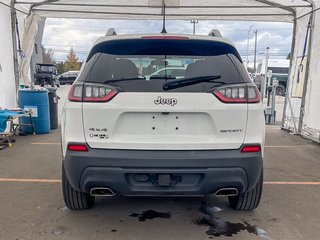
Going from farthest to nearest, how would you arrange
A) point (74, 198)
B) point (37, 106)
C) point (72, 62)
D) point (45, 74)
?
1. point (72, 62)
2. point (45, 74)
3. point (37, 106)
4. point (74, 198)

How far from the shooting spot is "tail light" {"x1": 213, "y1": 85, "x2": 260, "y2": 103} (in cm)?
288

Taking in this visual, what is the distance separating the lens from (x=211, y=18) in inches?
414

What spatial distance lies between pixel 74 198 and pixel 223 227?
1.58 metres

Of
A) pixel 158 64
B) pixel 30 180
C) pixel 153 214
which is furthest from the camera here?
pixel 30 180

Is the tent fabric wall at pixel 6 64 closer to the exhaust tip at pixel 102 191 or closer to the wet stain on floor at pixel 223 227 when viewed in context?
the exhaust tip at pixel 102 191

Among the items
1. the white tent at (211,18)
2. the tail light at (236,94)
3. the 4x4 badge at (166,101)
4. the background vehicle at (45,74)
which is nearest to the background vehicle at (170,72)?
the 4x4 badge at (166,101)

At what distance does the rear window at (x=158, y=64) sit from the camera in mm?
2912

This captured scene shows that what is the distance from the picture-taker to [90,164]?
9.26ft

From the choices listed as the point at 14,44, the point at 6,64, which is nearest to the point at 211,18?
the point at 14,44

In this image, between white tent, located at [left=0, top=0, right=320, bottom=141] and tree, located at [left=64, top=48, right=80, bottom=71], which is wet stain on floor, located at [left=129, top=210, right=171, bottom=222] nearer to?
white tent, located at [left=0, top=0, right=320, bottom=141]

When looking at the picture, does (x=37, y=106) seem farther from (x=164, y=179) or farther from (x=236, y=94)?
(x=236, y=94)

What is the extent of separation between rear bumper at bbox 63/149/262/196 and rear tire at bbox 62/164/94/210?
642mm

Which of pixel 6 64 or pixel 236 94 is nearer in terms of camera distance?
pixel 236 94

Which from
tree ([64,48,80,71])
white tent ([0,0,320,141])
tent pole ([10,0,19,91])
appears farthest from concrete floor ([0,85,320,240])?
tree ([64,48,80,71])
